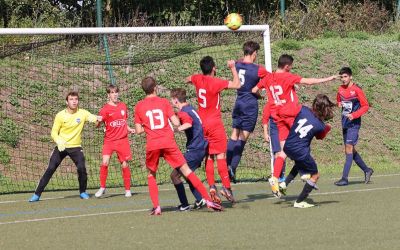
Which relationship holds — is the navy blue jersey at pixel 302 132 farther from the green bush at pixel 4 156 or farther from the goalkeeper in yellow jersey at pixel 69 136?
the green bush at pixel 4 156

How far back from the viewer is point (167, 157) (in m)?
11.5

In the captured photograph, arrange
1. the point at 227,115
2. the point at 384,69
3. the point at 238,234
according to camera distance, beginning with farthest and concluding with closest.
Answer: the point at 384,69 → the point at 227,115 → the point at 238,234

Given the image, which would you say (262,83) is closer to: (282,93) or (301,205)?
(282,93)

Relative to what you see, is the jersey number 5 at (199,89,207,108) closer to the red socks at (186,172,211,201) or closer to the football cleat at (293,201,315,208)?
the red socks at (186,172,211,201)

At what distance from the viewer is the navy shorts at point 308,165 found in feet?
38.7

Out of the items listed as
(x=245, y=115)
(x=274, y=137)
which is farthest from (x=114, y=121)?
(x=274, y=137)

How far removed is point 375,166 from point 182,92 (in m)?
8.70

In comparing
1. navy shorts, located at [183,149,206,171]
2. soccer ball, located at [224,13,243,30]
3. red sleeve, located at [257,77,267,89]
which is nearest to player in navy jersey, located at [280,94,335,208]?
navy shorts, located at [183,149,206,171]

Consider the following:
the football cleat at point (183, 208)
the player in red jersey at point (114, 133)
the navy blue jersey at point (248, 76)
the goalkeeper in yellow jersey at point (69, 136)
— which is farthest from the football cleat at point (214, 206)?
the goalkeeper in yellow jersey at point (69, 136)

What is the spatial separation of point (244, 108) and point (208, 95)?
1.63 metres

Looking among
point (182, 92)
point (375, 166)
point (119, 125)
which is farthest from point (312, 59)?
point (182, 92)

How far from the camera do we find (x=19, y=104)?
822 inches

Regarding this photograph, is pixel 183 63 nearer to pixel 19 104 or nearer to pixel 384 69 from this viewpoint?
pixel 19 104

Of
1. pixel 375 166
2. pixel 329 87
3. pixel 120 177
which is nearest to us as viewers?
pixel 120 177
